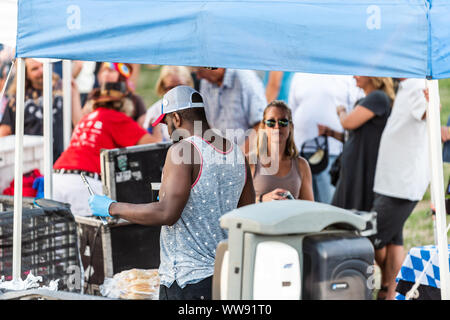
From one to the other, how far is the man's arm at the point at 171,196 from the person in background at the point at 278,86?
4203 mm

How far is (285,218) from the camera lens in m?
2.91

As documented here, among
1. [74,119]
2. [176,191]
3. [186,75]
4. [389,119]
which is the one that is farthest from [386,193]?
[176,191]

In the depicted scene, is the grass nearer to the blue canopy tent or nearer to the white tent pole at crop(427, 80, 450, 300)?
the white tent pole at crop(427, 80, 450, 300)

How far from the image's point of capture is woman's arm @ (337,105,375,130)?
261 inches

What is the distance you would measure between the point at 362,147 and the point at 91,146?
2378 millimetres

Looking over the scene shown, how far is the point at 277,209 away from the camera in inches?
118

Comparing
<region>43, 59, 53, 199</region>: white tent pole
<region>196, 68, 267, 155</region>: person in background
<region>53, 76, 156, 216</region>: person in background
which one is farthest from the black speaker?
<region>196, 68, 267, 155</region>: person in background

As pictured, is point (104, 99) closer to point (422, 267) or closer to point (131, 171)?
point (131, 171)

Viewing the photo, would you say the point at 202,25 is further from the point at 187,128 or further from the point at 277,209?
the point at 277,209

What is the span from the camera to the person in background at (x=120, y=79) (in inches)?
273

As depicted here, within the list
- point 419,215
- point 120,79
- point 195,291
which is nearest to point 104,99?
point 120,79

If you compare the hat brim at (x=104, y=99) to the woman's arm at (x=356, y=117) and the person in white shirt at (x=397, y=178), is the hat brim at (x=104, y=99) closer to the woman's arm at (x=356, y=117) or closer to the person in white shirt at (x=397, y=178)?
the woman's arm at (x=356, y=117)
